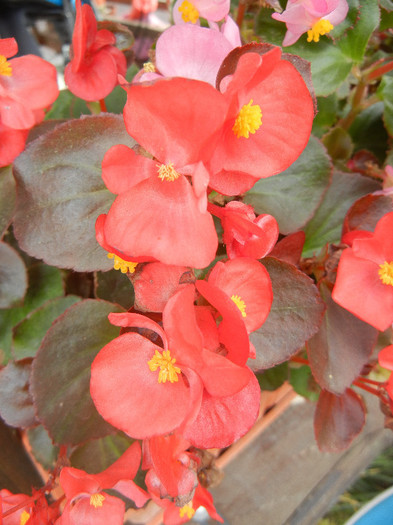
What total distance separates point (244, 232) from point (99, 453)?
16.5 inches

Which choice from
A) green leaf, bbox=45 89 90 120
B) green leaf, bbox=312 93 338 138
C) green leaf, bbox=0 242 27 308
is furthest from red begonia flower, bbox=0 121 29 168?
green leaf, bbox=312 93 338 138

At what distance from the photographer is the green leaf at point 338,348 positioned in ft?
1.72

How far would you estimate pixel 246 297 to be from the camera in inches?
14.3

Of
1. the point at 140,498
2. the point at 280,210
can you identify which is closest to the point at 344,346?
the point at 280,210

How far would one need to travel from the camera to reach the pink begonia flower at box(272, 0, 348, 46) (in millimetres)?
438

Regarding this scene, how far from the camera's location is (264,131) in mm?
347

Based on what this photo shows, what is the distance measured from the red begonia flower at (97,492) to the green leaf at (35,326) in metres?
0.21

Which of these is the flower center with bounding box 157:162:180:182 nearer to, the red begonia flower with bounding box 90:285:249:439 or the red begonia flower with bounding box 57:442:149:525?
the red begonia flower with bounding box 90:285:249:439

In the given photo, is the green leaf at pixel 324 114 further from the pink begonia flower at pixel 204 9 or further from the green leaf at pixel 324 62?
the pink begonia flower at pixel 204 9

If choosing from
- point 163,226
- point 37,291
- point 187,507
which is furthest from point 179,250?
point 37,291

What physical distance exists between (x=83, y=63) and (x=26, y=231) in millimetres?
192

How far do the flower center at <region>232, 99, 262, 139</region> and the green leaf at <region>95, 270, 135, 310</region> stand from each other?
30 cm

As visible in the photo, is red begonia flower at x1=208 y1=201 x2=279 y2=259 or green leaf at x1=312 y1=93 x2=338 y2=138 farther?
green leaf at x1=312 y1=93 x2=338 y2=138

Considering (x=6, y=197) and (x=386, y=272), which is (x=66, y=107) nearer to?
(x=6, y=197)
